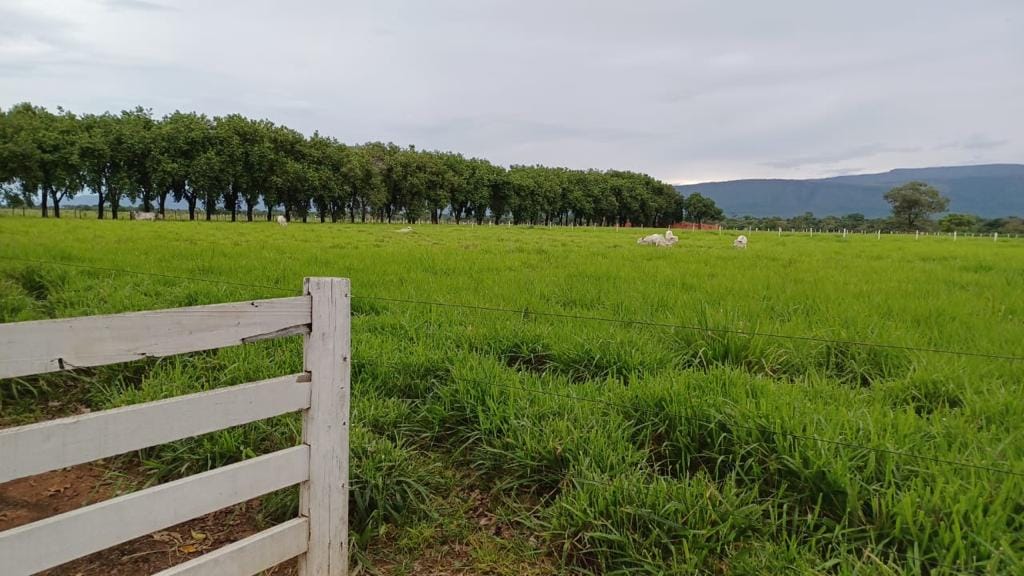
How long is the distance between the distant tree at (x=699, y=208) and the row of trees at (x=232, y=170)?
181 ft

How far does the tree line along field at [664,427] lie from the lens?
2636 millimetres

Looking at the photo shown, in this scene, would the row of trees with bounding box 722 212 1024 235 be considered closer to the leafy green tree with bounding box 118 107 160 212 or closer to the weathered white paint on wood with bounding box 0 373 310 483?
the leafy green tree with bounding box 118 107 160 212

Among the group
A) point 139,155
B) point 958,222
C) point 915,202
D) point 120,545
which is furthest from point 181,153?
point 915,202

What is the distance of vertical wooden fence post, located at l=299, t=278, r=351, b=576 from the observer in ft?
7.91

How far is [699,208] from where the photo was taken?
396 ft

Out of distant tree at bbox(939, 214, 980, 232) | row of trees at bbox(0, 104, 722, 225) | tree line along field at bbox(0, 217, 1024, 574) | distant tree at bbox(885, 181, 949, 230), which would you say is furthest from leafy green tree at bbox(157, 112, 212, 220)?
distant tree at bbox(885, 181, 949, 230)

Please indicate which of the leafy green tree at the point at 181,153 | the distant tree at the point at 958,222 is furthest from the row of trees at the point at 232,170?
the distant tree at the point at 958,222

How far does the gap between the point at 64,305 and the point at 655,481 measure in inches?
298

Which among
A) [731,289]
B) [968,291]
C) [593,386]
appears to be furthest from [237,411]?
[968,291]

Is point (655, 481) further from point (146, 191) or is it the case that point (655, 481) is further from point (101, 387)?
point (146, 191)

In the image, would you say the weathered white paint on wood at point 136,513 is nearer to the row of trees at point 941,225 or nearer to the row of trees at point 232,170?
the row of trees at point 232,170

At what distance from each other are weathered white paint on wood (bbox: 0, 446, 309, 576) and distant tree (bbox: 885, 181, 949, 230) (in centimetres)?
11560

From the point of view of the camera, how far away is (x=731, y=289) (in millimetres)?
7934

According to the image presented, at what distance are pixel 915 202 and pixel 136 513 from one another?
390 feet
